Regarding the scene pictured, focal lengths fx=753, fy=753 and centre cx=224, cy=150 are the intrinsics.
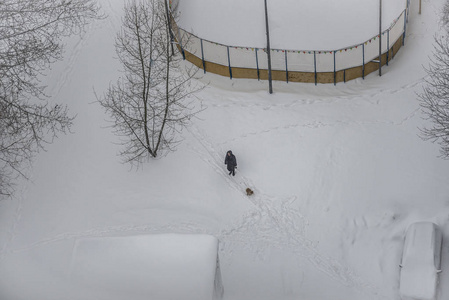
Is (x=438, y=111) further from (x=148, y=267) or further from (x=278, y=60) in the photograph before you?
(x=148, y=267)

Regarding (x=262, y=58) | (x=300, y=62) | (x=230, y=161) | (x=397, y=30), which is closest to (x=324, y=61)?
(x=300, y=62)

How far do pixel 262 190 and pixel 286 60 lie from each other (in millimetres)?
6643

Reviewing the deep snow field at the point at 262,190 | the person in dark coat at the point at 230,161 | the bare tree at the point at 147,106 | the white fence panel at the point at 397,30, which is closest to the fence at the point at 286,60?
the deep snow field at the point at 262,190

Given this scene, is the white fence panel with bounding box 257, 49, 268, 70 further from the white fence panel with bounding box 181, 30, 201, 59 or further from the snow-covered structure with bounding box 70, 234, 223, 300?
the snow-covered structure with bounding box 70, 234, 223, 300

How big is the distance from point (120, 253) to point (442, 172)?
12742mm

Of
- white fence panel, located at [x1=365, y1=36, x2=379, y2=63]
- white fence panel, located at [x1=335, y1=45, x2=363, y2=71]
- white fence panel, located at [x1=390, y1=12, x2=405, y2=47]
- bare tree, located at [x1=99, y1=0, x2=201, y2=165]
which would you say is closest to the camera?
bare tree, located at [x1=99, y1=0, x2=201, y2=165]

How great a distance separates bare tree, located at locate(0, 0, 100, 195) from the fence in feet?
18.7

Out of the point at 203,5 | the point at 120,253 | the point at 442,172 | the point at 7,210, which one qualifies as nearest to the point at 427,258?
the point at 442,172

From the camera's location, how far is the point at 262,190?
27891 millimetres

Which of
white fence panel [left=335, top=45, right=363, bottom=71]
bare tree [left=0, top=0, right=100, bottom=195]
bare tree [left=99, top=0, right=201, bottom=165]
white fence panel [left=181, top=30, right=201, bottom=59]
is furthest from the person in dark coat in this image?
white fence panel [left=335, top=45, right=363, bottom=71]

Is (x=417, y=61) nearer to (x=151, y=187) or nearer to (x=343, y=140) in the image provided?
(x=343, y=140)

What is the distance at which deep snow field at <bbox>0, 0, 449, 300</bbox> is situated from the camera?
25328mm

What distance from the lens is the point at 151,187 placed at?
1101 inches

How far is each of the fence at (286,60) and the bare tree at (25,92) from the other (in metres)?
5.71
